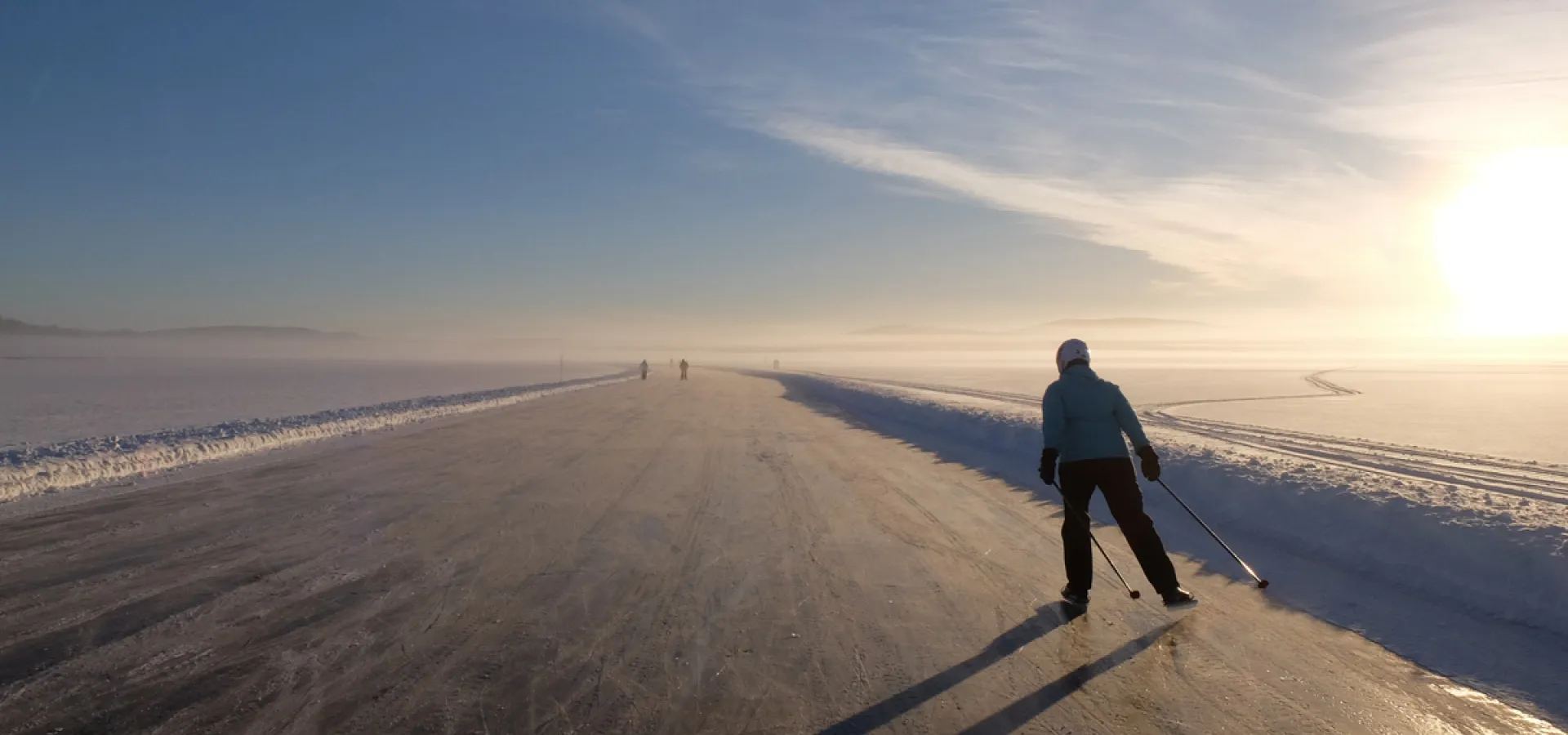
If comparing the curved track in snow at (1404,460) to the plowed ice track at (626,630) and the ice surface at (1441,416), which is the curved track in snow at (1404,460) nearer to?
the ice surface at (1441,416)

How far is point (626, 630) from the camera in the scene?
16.7ft

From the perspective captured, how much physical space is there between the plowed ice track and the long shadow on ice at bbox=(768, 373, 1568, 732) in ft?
1.16

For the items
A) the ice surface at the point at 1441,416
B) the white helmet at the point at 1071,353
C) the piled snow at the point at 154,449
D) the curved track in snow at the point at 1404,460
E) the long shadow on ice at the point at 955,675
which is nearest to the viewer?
the long shadow on ice at the point at 955,675

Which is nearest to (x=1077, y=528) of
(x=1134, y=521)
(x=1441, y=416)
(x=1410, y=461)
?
(x=1134, y=521)

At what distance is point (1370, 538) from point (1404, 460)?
280 inches

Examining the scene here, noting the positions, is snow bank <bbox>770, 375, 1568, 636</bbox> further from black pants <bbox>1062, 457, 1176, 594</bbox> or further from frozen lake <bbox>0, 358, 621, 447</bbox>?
frozen lake <bbox>0, 358, 621, 447</bbox>

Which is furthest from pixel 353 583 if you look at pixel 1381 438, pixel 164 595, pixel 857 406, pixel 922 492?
pixel 857 406

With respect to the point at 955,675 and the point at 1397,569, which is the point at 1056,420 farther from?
the point at 1397,569

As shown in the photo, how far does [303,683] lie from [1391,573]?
25.9 ft

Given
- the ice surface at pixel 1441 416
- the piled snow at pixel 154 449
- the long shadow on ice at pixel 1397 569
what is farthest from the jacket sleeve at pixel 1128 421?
the ice surface at pixel 1441 416

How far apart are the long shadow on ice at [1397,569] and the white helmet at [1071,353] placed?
6.78ft

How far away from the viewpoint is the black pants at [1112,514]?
5.36 meters

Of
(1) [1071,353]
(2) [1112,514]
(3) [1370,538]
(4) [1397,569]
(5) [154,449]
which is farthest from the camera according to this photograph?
(5) [154,449]

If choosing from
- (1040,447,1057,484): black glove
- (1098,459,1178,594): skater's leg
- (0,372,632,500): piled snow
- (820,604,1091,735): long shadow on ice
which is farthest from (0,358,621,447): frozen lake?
(1098,459,1178,594): skater's leg
